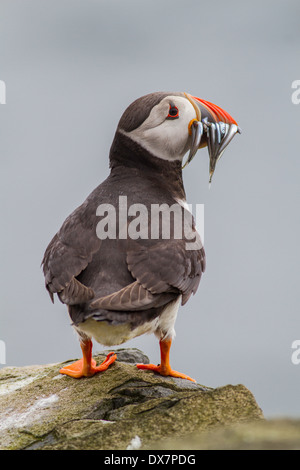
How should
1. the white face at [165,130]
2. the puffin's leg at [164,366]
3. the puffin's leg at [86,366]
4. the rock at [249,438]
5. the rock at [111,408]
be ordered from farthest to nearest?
the white face at [165,130]
the puffin's leg at [164,366]
the puffin's leg at [86,366]
the rock at [111,408]
the rock at [249,438]

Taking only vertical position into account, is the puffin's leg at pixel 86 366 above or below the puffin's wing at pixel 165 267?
below

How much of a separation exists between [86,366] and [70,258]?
1.32 metres

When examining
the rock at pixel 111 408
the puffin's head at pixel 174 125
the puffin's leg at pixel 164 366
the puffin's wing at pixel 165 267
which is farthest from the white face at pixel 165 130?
the rock at pixel 111 408

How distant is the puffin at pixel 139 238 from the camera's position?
20.6 feet

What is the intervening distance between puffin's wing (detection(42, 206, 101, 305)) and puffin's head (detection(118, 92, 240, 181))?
1308 mm

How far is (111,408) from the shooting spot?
20.9ft

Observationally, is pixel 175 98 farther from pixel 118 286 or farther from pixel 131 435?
pixel 131 435

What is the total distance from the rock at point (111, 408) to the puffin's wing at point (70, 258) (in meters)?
1.01

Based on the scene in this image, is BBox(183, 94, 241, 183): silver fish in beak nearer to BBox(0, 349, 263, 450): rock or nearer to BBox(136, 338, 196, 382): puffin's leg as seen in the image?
BBox(136, 338, 196, 382): puffin's leg

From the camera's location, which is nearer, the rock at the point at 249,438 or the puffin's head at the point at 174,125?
the rock at the point at 249,438

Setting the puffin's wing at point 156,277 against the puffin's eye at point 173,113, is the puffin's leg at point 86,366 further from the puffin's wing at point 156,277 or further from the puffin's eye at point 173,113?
the puffin's eye at point 173,113

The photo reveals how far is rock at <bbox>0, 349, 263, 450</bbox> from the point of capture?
5051mm
